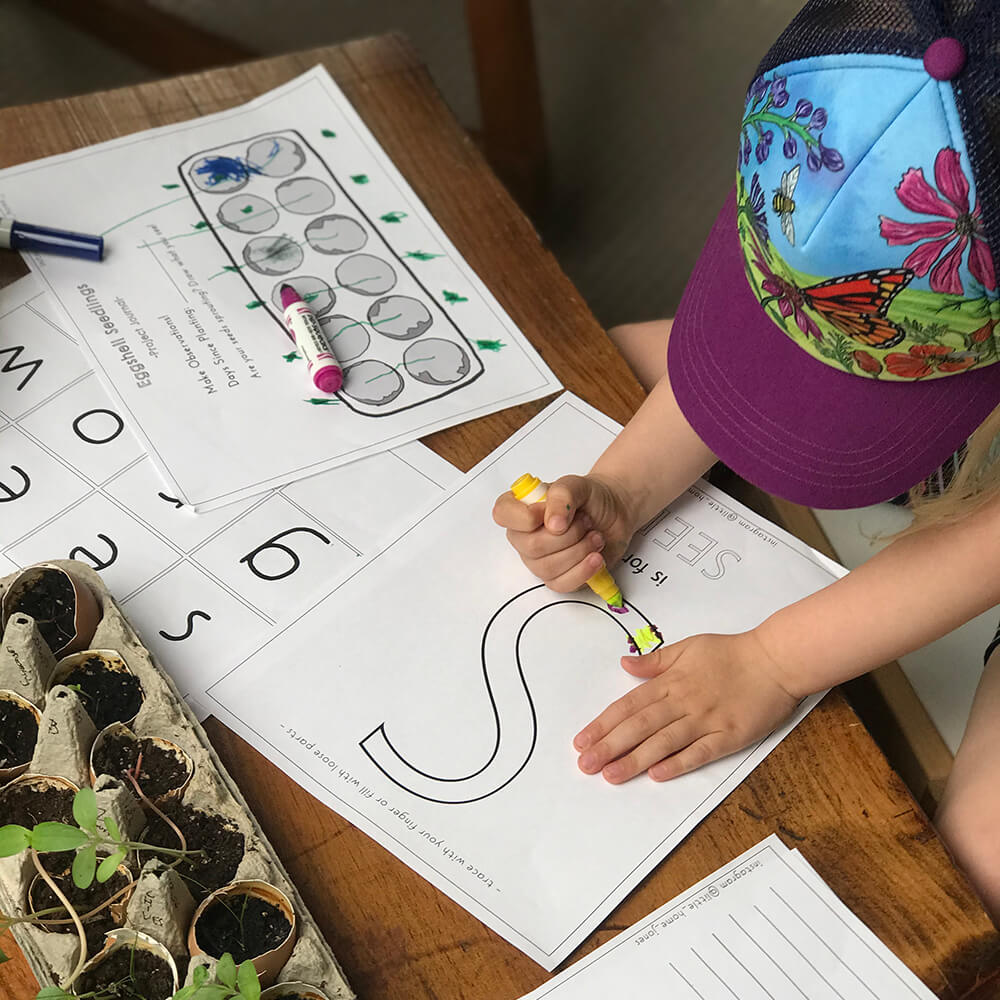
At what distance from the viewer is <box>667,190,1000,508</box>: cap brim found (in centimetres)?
53

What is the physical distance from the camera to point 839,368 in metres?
0.53

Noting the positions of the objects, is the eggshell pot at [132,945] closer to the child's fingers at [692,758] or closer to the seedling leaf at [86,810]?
the seedling leaf at [86,810]

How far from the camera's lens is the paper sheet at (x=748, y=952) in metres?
0.46

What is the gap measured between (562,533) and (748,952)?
0.75ft

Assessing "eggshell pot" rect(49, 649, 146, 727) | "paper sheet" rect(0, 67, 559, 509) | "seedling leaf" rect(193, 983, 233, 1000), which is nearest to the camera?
Answer: "seedling leaf" rect(193, 983, 233, 1000)

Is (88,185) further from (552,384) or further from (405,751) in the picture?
(405,751)

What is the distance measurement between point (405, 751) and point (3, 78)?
156cm

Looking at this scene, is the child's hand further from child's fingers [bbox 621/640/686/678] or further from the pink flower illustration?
the pink flower illustration

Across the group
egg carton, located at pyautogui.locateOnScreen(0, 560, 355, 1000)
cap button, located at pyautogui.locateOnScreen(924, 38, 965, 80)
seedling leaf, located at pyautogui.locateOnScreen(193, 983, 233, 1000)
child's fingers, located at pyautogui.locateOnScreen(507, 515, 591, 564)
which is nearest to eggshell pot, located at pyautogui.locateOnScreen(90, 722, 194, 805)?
egg carton, located at pyautogui.locateOnScreen(0, 560, 355, 1000)

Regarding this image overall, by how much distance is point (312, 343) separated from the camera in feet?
2.19

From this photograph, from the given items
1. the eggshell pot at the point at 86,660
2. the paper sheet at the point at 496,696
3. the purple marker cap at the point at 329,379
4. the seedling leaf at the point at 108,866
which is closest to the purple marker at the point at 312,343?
the purple marker cap at the point at 329,379

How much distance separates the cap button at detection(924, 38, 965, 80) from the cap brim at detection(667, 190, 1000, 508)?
0.15 metres

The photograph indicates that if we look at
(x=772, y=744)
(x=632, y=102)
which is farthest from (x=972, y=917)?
(x=632, y=102)

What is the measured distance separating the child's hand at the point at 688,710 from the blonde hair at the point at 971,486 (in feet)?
0.41
